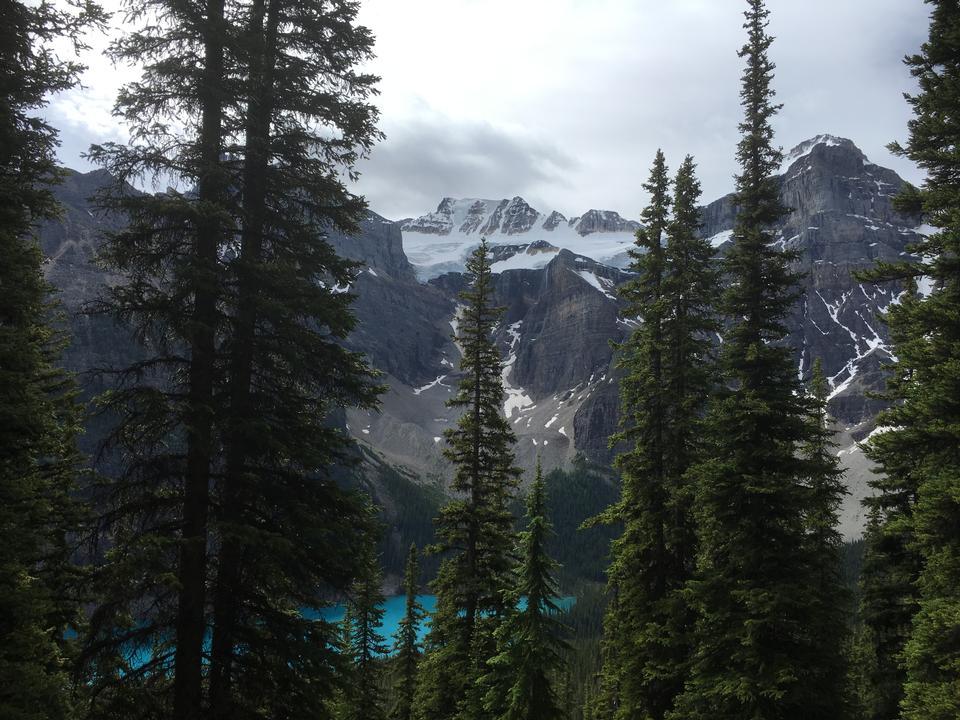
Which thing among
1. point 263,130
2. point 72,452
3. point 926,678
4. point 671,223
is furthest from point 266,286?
point 926,678

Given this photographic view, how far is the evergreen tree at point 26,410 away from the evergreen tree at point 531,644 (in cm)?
1115

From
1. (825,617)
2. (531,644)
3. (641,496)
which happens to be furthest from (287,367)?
(825,617)

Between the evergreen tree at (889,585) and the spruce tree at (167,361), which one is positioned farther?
the evergreen tree at (889,585)

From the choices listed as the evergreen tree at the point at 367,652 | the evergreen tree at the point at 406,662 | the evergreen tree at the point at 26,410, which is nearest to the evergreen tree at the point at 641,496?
the evergreen tree at the point at 367,652

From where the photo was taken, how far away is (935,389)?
11.6 metres

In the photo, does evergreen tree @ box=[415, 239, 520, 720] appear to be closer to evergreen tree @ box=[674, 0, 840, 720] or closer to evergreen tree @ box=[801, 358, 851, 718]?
evergreen tree @ box=[674, 0, 840, 720]

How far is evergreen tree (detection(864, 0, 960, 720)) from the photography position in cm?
1105

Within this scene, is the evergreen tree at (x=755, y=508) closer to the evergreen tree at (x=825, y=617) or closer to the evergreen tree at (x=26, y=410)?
the evergreen tree at (x=825, y=617)

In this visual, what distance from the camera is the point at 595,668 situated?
3509 inches

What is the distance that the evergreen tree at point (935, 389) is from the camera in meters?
11.1

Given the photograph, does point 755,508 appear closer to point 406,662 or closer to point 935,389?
point 935,389

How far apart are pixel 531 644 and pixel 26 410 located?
14083 millimetres

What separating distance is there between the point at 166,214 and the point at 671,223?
16.2m

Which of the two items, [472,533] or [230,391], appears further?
[472,533]
